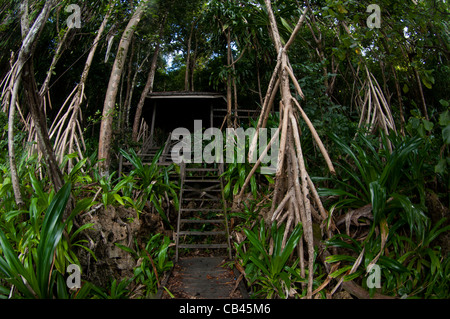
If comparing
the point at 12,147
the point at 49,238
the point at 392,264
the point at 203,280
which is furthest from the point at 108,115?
the point at 392,264

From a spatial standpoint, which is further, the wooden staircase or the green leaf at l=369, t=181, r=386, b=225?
the wooden staircase

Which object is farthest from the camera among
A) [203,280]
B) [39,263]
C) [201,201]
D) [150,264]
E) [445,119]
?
[201,201]

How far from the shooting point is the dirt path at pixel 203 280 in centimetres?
256

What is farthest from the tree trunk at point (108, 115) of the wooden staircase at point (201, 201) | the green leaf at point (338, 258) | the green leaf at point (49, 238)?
the green leaf at point (338, 258)

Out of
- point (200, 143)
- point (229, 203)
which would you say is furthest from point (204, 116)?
point (229, 203)

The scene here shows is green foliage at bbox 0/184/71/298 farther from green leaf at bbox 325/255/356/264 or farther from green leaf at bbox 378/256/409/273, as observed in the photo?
green leaf at bbox 378/256/409/273

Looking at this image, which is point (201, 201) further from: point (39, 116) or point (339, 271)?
point (39, 116)

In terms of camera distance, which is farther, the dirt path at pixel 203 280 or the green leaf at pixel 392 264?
the dirt path at pixel 203 280

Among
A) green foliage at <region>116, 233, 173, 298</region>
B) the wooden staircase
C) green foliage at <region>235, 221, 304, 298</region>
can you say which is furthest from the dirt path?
the wooden staircase

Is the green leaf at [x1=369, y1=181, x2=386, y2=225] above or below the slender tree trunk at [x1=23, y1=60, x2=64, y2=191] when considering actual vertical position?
below

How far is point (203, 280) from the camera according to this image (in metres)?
2.85

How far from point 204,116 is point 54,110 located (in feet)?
13.6

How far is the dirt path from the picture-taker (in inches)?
101

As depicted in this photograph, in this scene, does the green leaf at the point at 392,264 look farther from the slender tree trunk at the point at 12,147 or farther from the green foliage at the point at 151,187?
the slender tree trunk at the point at 12,147
